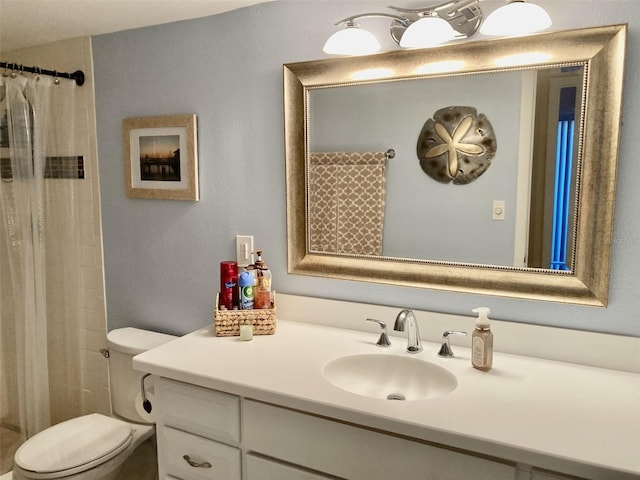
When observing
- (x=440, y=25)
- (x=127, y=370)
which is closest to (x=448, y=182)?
(x=440, y=25)

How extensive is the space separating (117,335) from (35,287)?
413 mm

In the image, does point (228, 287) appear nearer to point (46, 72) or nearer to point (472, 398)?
point (472, 398)

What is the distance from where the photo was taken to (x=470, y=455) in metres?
1.12

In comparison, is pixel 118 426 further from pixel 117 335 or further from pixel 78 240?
pixel 78 240

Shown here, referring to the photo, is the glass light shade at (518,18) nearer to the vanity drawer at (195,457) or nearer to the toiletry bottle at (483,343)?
the toiletry bottle at (483,343)

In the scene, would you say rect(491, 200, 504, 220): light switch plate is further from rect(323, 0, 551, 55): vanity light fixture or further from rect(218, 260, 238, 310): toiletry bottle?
rect(218, 260, 238, 310): toiletry bottle

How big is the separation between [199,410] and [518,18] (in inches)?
56.7

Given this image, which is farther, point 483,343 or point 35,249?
point 35,249

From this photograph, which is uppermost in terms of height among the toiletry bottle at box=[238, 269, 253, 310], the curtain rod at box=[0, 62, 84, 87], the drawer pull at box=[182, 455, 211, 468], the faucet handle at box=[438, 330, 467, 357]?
the curtain rod at box=[0, 62, 84, 87]

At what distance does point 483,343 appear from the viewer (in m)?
1.42

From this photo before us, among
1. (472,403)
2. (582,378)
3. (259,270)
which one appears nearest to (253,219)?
(259,270)

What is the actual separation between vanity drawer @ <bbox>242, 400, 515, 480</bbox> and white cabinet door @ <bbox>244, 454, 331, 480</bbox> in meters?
0.02

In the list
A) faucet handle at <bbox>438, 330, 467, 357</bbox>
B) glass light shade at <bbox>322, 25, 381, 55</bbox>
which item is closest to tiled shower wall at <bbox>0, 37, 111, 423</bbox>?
glass light shade at <bbox>322, 25, 381, 55</bbox>

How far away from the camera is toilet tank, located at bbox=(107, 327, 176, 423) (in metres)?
2.10
